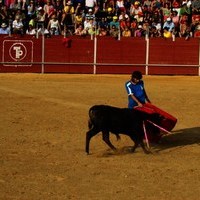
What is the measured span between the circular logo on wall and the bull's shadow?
39.9ft

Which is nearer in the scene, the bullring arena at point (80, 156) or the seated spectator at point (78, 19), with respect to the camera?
the bullring arena at point (80, 156)

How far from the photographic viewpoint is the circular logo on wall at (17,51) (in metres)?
21.9

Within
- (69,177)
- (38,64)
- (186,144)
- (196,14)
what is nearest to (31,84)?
(38,64)

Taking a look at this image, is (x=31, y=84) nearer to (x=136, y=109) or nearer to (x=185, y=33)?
(x=185, y=33)

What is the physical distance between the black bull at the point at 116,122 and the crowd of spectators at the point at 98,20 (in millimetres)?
13801

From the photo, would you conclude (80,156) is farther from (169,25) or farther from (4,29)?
(169,25)

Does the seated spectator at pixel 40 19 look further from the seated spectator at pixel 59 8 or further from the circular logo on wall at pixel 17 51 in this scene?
the circular logo on wall at pixel 17 51

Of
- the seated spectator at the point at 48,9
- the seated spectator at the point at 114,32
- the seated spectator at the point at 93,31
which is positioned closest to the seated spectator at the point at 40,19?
the seated spectator at the point at 48,9

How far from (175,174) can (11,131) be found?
12.3ft

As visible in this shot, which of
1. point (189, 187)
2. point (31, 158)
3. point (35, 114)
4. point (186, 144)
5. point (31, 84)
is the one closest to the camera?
point (189, 187)

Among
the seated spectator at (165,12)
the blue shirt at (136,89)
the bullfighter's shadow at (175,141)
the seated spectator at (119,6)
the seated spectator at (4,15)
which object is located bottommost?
the bullfighter's shadow at (175,141)

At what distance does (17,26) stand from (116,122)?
1428 cm

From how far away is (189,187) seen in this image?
22.5 ft

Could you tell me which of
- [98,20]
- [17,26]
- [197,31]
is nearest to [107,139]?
[17,26]
